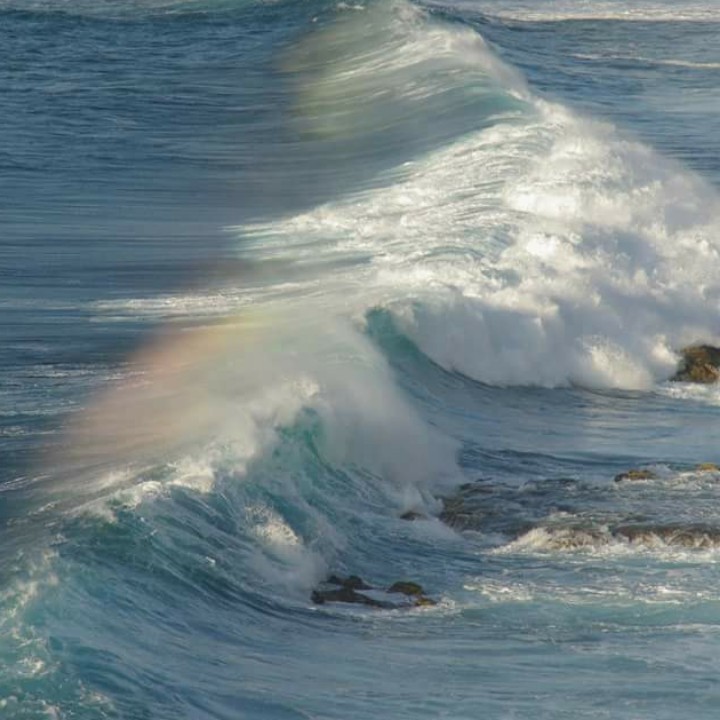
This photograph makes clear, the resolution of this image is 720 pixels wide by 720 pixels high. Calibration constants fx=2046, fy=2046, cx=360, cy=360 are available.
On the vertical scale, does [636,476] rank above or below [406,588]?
below

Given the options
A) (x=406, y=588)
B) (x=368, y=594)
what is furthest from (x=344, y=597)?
(x=406, y=588)

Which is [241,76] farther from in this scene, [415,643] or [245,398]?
[415,643]

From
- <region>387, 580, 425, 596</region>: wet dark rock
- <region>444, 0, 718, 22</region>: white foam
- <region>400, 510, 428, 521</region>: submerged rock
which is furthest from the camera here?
<region>444, 0, 718, 22</region>: white foam

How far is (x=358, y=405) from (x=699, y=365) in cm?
489

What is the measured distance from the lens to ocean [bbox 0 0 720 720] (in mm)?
10625

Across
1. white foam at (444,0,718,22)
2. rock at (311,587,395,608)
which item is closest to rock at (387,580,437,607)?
rock at (311,587,395,608)

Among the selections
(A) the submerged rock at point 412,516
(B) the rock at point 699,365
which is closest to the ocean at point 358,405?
(A) the submerged rock at point 412,516

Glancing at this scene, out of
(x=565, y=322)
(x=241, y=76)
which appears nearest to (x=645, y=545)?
(x=565, y=322)

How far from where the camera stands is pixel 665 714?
996cm

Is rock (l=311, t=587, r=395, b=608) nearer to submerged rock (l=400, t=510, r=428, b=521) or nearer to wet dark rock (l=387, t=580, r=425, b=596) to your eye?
wet dark rock (l=387, t=580, r=425, b=596)

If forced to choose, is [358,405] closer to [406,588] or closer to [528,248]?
[406,588]

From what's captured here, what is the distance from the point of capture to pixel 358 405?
1598cm

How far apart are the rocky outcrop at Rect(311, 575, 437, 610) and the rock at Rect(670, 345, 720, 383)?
744 cm

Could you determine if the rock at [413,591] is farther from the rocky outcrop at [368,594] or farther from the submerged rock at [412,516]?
the submerged rock at [412,516]
